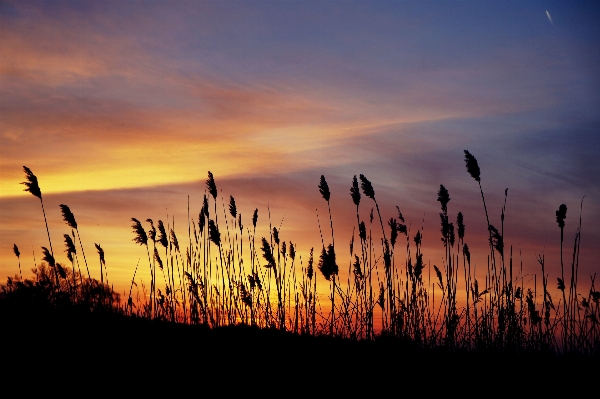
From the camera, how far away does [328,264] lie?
7152mm

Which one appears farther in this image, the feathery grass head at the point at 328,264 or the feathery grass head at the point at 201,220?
the feathery grass head at the point at 201,220

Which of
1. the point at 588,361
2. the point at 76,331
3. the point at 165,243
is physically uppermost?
the point at 165,243

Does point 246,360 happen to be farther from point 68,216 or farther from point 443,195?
point 68,216

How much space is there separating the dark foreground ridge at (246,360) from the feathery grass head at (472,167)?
2.03 m

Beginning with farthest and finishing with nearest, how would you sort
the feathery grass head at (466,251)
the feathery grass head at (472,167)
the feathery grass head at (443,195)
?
the feathery grass head at (466,251)
the feathery grass head at (443,195)
the feathery grass head at (472,167)

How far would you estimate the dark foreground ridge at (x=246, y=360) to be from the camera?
473cm

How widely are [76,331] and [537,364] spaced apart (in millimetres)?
4918

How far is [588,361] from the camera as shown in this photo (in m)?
6.26

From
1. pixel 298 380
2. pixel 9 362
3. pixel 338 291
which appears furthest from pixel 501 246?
pixel 9 362

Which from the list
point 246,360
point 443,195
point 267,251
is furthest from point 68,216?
point 443,195

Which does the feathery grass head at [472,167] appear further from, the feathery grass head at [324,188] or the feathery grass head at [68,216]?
the feathery grass head at [68,216]

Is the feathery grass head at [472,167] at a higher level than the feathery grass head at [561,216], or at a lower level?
higher

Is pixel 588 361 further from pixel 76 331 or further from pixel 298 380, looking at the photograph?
pixel 76 331

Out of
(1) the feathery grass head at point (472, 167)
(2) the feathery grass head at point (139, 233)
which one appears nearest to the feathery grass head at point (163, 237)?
(2) the feathery grass head at point (139, 233)
